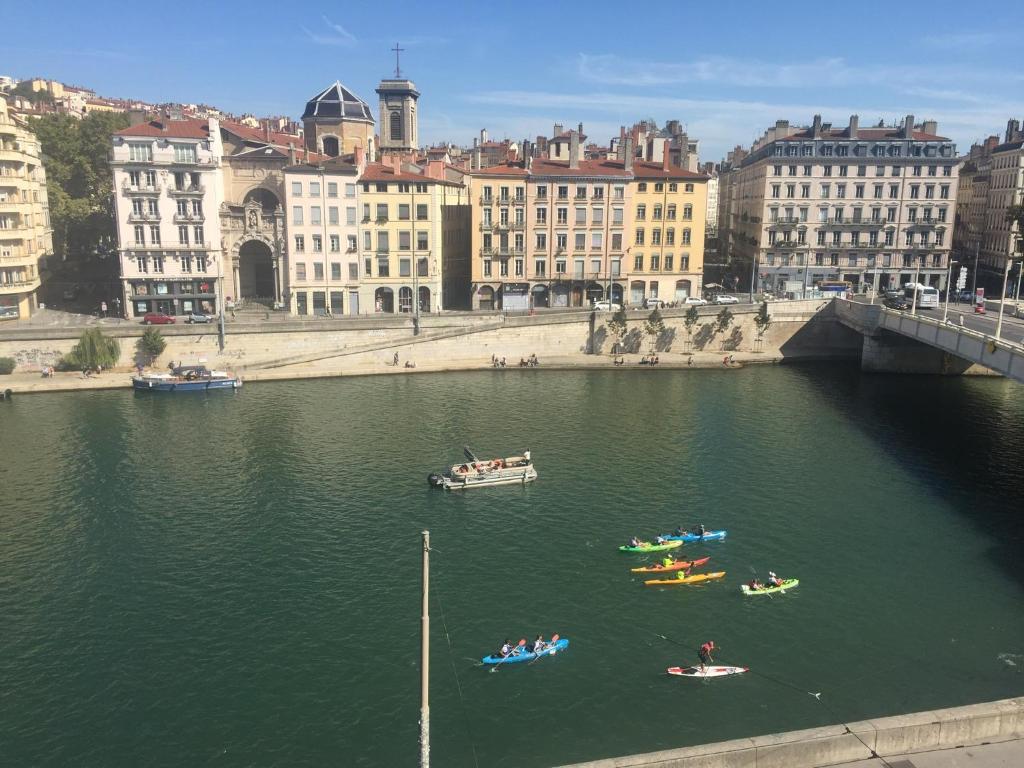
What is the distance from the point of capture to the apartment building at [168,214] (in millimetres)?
90062

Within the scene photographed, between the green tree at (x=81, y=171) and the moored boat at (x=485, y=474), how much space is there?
254ft

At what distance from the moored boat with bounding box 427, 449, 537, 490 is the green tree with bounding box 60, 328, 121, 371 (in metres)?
42.6

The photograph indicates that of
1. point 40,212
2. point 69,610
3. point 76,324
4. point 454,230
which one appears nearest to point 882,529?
point 69,610

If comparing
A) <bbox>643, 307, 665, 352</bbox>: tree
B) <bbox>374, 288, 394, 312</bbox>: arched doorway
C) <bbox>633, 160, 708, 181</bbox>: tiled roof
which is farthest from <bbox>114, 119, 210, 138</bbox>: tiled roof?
<bbox>643, 307, 665, 352</bbox>: tree

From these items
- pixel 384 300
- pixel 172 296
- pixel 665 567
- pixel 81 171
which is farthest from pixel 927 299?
pixel 81 171

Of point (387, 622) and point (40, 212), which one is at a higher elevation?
point (40, 212)

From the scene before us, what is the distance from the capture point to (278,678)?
3297 cm

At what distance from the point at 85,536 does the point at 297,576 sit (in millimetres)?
13320

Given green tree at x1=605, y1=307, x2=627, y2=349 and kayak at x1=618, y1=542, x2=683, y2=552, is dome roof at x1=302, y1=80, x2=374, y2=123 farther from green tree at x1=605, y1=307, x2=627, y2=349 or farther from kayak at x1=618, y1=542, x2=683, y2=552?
kayak at x1=618, y1=542, x2=683, y2=552

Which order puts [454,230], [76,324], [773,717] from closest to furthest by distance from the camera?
1. [773,717]
2. [76,324]
3. [454,230]

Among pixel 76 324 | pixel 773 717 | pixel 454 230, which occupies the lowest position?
pixel 773 717

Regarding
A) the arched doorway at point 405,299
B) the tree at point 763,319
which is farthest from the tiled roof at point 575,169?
the tree at point 763,319

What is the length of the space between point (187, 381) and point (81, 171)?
5143cm

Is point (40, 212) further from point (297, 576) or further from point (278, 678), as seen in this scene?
point (278, 678)
